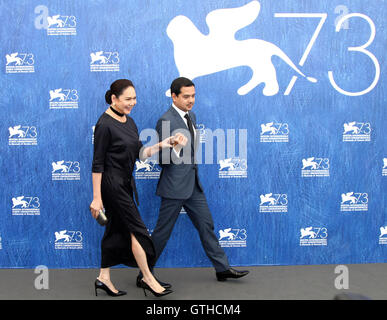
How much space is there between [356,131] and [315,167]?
477mm

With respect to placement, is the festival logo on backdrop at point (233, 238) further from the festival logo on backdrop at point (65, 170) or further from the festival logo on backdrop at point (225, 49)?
the festival logo on backdrop at point (65, 170)

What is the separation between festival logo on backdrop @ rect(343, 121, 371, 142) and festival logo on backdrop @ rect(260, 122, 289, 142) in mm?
526

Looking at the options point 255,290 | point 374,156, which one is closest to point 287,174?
point 374,156

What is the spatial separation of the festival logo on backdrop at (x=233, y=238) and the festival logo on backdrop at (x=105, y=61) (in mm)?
1706

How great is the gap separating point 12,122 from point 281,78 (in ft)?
7.69

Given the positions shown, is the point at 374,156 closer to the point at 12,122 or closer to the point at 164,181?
the point at 164,181

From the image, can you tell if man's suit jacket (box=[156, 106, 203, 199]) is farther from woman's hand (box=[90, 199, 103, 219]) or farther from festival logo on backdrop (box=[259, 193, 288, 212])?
festival logo on backdrop (box=[259, 193, 288, 212])

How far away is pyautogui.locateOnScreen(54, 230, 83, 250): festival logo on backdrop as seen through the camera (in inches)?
149

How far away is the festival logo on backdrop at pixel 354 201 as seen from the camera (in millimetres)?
3838

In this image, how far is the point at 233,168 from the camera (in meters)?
3.79

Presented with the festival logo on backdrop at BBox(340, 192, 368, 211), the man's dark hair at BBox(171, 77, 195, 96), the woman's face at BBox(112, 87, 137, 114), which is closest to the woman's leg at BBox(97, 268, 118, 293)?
the woman's face at BBox(112, 87, 137, 114)

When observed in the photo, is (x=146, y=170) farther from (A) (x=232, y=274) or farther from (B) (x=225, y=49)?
(B) (x=225, y=49)

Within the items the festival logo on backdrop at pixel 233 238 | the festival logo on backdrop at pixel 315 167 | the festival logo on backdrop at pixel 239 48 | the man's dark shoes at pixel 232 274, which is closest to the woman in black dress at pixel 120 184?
the man's dark shoes at pixel 232 274

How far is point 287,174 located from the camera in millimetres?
3805
